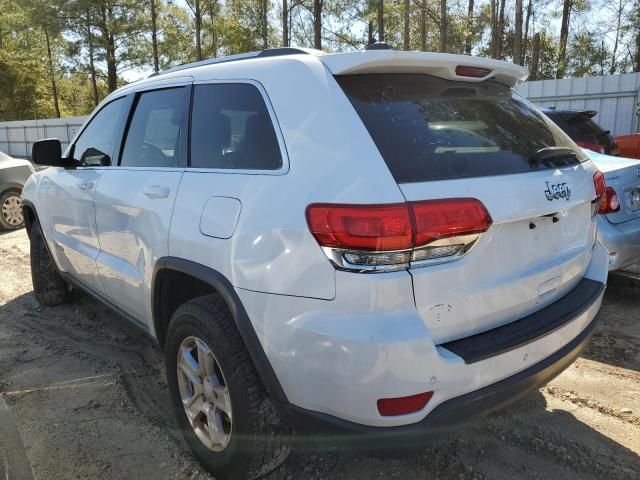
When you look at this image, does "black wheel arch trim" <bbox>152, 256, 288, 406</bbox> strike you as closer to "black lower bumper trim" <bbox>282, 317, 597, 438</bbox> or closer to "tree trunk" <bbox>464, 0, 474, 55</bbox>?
"black lower bumper trim" <bbox>282, 317, 597, 438</bbox>

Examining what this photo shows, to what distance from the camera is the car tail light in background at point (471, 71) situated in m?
2.34

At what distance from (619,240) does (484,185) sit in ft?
8.64

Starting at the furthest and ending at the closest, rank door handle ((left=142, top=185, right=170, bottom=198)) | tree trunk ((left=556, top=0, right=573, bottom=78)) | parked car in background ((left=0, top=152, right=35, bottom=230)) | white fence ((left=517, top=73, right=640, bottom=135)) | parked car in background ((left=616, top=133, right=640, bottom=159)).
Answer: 1. tree trunk ((left=556, top=0, right=573, bottom=78))
2. white fence ((left=517, top=73, right=640, bottom=135))
3. parked car in background ((left=0, top=152, right=35, bottom=230))
4. parked car in background ((left=616, top=133, right=640, bottom=159))
5. door handle ((left=142, top=185, right=170, bottom=198))

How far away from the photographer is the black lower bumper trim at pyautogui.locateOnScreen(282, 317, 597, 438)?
1.85 m

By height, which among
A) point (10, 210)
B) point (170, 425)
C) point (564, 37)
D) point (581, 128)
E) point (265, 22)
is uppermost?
point (265, 22)

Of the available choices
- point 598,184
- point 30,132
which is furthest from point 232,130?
point 30,132

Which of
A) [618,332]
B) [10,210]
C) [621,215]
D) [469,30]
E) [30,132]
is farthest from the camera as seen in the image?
[30,132]

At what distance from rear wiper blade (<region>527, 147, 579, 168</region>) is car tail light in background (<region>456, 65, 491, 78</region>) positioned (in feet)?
1.42

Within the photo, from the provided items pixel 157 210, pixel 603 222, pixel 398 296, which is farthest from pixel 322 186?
pixel 603 222

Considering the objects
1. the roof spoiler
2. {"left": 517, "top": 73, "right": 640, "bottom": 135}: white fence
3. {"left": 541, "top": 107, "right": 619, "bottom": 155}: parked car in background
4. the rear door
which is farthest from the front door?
{"left": 517, "top": 73, "right": 640, "bottom": 135}: white fence

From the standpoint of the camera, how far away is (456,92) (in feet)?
7.77

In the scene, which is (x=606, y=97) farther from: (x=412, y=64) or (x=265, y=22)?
(x=265, y=22)

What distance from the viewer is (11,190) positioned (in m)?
8.77

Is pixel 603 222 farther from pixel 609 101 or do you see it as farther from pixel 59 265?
pixel 609 101
